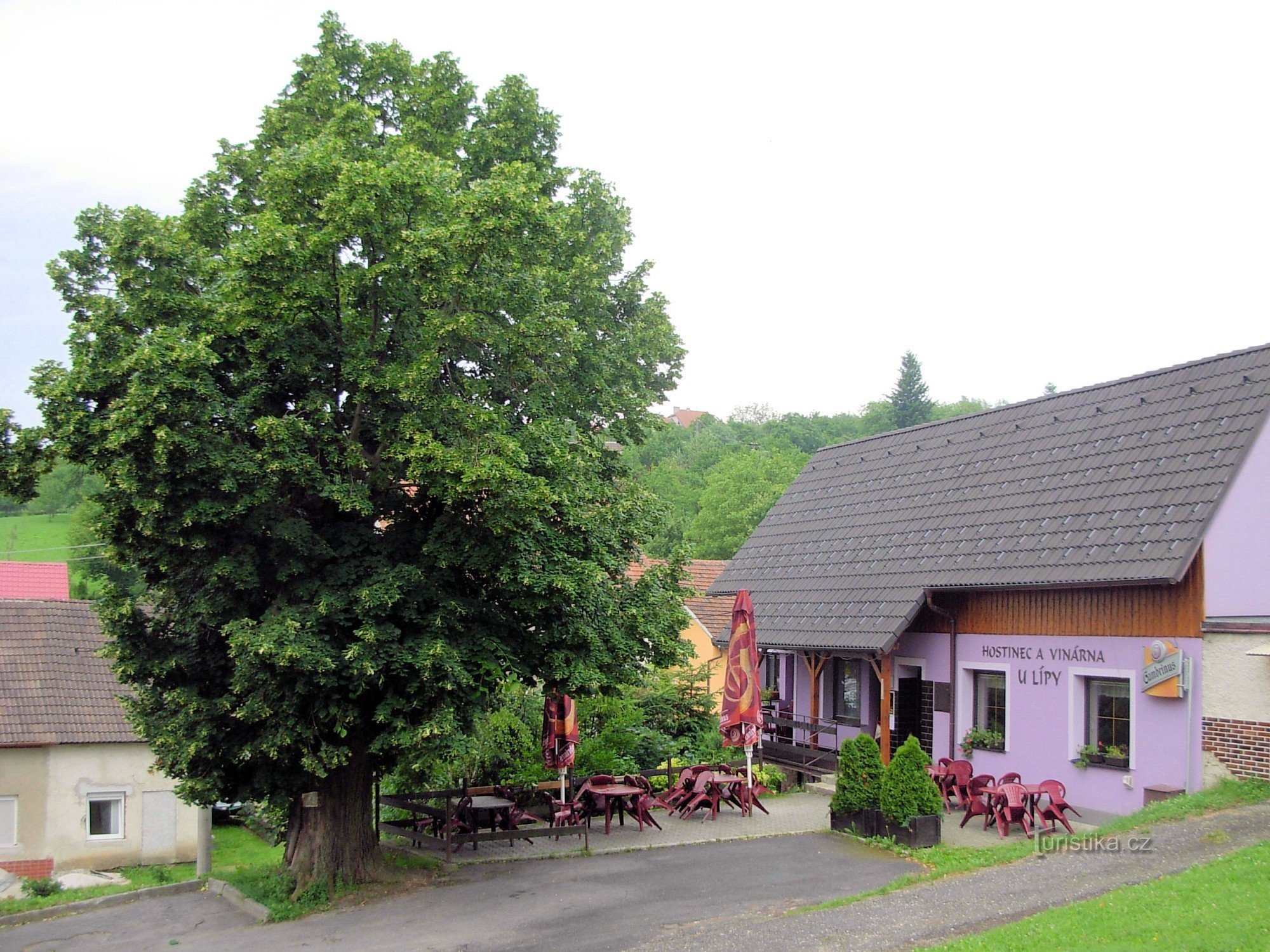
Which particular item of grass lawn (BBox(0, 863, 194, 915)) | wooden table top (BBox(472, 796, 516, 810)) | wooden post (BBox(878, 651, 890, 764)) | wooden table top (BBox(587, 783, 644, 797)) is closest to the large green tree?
wooden table top (BBox(472, 796, 516, 810))

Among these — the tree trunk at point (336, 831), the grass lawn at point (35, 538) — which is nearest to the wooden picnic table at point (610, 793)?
the tree trunk at point (336, 831)

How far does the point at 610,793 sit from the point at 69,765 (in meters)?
14.5

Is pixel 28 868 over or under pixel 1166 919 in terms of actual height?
under

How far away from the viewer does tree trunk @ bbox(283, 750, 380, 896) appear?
12.9 metres

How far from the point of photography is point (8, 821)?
73.8 feet

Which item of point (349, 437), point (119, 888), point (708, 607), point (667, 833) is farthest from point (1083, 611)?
point (708, 607)

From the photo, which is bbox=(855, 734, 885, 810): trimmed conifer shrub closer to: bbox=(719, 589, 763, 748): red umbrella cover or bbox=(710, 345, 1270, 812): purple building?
A: bbox=(719, 589, 763, 748): red umbrella cover

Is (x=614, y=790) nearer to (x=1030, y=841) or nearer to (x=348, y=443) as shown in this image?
(x=1030, y=841)

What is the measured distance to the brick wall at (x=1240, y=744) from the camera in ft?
43.6

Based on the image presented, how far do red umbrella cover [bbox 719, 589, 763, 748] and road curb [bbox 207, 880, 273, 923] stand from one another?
288 inches

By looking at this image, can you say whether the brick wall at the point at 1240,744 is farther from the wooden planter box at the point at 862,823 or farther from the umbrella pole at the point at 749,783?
the umbrella pole at the point at 749,783

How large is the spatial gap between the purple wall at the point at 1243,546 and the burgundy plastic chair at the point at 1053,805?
3113mm

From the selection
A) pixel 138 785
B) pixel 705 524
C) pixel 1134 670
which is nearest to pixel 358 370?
pixel 1134 670

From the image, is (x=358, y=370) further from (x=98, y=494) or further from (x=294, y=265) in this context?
(x=98, y=494)
